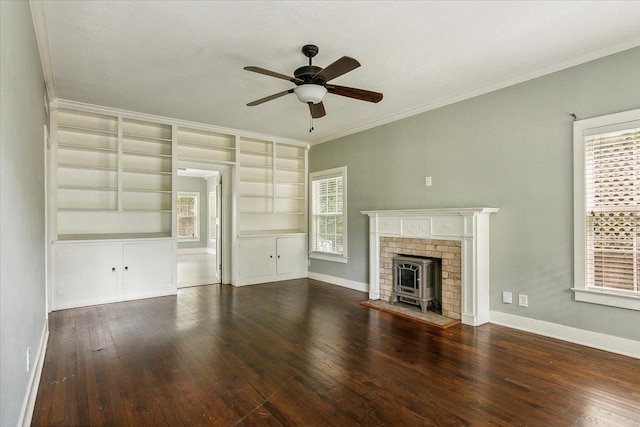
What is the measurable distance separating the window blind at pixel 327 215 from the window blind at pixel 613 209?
3.70 m

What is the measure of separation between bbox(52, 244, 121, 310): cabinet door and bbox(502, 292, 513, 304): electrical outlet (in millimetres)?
5210

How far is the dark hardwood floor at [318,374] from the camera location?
218 cm

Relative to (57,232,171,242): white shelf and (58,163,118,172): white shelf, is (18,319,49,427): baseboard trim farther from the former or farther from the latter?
(58,163,118,172): white shelf

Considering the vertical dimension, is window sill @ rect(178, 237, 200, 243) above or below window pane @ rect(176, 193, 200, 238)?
below

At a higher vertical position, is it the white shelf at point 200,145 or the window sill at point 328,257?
the white shelf at point 200,145

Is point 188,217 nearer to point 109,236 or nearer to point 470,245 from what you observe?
point 109,236

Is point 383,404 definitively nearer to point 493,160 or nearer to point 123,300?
point 493,160

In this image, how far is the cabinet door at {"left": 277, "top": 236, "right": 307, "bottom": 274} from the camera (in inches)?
262

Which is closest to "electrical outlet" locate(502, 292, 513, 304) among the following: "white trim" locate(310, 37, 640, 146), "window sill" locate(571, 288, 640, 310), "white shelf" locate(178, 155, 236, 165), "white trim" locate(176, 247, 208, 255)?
"window sill" locate(571, 288, 640, 310)

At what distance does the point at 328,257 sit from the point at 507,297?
10.6 feet

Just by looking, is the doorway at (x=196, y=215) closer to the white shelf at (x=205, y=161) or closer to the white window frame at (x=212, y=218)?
the white window frame at (x=212, y=218)

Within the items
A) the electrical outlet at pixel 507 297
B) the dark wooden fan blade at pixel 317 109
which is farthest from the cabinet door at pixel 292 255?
the electrical outlet at pixel 507 297

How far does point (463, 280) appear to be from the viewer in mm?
4074

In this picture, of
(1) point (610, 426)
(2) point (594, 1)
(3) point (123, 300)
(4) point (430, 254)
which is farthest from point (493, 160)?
(3) point (123, 300)
